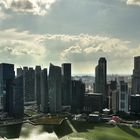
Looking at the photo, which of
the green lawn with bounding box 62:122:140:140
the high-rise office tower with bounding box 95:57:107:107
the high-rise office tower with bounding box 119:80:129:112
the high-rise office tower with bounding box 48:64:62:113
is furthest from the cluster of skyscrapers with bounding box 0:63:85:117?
the green lawn with bounding box 62:122:140:140

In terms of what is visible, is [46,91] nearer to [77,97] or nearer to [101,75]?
[77,97]

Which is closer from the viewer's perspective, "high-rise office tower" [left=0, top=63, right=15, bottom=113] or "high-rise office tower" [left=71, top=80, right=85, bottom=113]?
"high-rise office tower" [left=0, top=63, right=15, bottom=113]

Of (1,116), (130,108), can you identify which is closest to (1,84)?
(1,116)

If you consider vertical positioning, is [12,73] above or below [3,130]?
above

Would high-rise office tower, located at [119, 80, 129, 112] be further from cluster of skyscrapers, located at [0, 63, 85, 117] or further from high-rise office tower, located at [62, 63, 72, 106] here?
high-rise office tower, located at [62, 63, 72, 106]

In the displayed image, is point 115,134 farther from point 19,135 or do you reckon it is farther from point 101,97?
point 101,97

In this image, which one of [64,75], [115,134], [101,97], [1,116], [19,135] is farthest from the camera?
[64,75]

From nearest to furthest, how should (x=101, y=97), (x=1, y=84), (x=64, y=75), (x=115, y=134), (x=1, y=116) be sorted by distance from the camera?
(x=115, y=134) → (x=1, y=116) → (x=1, y=84) → (x=101, y=97) → (x=64, y=75)

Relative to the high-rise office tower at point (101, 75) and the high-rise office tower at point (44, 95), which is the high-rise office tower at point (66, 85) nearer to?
the high-rise office tower at point (44, 95)
